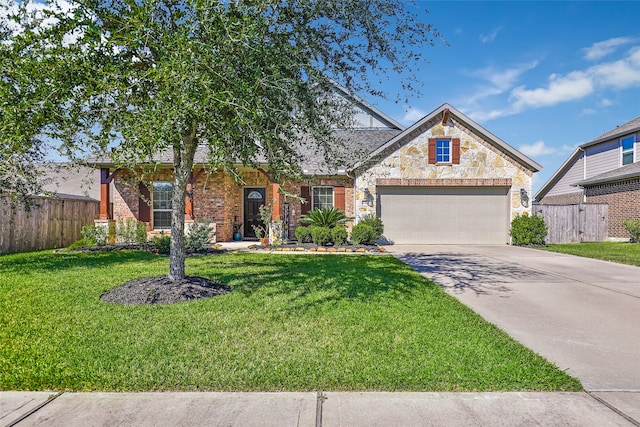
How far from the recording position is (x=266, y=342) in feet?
11.9

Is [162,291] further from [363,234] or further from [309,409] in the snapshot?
[363,234]

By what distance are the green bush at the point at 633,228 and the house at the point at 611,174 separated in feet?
2.57

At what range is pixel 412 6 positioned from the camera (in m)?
5.39

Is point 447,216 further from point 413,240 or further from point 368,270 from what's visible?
point 368,270

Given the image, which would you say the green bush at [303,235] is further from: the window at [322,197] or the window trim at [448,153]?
the window trim at [448,153]

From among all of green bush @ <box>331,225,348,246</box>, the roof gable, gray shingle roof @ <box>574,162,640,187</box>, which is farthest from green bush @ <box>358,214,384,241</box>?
gray shingle roof @ <box>574,162,640,187</box>

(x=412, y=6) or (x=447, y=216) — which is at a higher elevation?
(x=412, y=6)

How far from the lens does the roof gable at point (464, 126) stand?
13891mm

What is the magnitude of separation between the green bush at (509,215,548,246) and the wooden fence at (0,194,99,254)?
628 inches

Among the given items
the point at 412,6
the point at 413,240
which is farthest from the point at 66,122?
the point at 413,240

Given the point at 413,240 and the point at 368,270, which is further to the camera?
the point at 413,240

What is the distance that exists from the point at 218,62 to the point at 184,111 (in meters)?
0.73

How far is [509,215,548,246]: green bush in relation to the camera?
13.6 meters

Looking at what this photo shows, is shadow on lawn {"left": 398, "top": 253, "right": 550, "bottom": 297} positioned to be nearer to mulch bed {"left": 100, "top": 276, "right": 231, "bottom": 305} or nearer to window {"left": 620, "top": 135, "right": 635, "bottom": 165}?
mulch bed {"left": 100, "top": 276, "right": 231, "bottom": 305}
